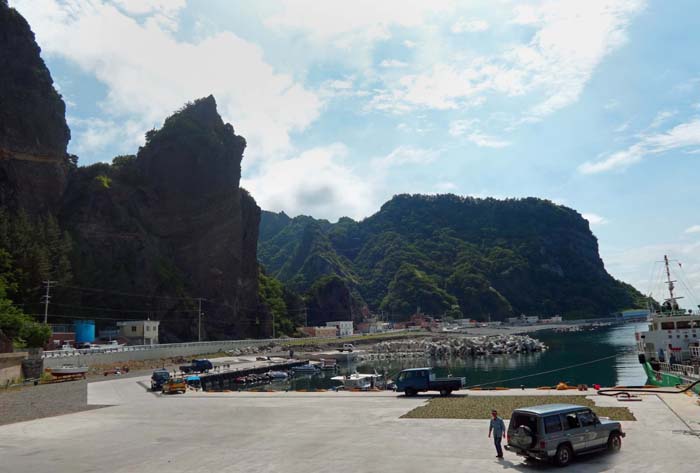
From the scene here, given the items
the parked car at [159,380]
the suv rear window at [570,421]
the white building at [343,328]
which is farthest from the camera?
the white building at [343,328]

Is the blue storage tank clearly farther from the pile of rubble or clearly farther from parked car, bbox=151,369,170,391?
the pile of rubble

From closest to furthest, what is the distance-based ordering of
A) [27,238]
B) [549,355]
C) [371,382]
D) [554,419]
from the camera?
[554,419], [371,382], [27,238], [549,355]

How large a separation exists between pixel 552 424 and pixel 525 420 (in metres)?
0.78

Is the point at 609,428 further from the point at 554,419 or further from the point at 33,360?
the point at 33,360

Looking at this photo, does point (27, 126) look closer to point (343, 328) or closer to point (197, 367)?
point (197, 367)

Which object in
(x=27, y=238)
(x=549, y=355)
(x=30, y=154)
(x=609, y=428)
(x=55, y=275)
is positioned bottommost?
(x=549, y=355)

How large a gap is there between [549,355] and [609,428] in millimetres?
86834

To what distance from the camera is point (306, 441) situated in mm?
19906

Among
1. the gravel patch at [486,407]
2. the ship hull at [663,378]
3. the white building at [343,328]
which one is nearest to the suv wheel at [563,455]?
the gravel patch at [486,407]

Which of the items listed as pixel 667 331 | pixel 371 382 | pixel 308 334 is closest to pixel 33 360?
pixel 371 382

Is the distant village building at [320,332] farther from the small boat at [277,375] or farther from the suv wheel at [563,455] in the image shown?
the suv wheel at [563,455]

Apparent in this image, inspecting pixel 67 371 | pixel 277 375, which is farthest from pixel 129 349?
pixel 277 375

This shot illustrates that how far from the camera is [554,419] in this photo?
49.1ft

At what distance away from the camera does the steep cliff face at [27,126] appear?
311 feet
